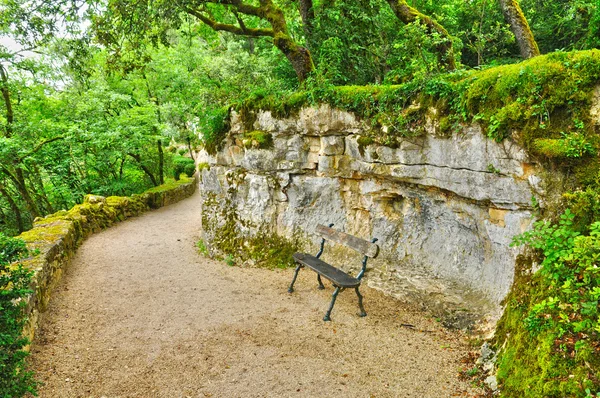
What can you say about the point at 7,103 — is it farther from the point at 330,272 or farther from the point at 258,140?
the point at 330,272

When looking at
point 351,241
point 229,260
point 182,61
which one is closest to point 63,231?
point 229,260

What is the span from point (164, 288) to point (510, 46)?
482 inches

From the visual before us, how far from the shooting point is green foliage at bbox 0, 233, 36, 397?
124 inches

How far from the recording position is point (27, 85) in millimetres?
13594

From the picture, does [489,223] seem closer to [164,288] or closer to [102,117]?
[164,288]

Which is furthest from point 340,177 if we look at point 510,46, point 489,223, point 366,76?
point 510,46

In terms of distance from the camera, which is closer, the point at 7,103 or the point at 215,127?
the point at 215,127

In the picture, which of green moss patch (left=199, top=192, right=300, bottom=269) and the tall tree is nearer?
green moss patch (left=199, top=192, right=300, bottom=269)

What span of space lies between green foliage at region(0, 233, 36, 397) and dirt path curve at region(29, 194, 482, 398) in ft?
1.99

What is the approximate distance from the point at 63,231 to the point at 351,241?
691 centimetres

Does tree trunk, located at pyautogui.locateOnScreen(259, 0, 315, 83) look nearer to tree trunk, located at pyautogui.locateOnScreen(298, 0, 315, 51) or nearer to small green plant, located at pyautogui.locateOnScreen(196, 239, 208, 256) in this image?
tree trunk, located at pyautogui.locateOnScreen(298, 0, 315, 51)

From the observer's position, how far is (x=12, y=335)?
11.1 ft

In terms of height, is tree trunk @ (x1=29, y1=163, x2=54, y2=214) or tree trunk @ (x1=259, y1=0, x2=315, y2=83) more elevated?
tree trunk @ (x1=259, y1=0, x2=315, y2=83)

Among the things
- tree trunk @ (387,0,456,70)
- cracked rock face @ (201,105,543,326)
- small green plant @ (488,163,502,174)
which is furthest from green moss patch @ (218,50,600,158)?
tree trunk @ (387,0,456,70)
